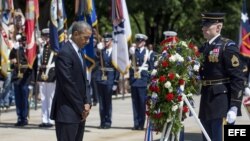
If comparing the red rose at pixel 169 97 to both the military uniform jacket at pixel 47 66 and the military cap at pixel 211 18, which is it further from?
the military uniform jacket at pixel 47 66

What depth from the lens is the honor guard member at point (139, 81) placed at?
13.8 meters

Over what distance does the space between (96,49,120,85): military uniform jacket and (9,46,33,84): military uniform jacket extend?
5.03ft

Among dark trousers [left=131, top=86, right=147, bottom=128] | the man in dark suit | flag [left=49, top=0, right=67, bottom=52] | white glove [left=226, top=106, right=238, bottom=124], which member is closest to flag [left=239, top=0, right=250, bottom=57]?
dark trousers [left=131, top=86, right=147, bottom=128]

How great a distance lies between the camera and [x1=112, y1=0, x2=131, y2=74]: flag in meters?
13.4

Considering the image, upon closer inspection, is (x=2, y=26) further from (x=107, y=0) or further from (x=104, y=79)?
(x=107, y=0)

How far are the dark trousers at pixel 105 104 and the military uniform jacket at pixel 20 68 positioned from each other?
1599 mm

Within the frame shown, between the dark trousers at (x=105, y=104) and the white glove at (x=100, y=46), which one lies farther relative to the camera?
the white glove at (x=100, y=46)

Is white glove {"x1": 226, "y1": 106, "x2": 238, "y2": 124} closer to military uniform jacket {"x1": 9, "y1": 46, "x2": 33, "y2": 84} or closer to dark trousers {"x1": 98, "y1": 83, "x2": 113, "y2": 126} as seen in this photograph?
dark trousers {"x1": 98, "y1": 83, "x2": 113, "y2": 126}

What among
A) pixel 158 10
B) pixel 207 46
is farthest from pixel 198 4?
pixel 207 46

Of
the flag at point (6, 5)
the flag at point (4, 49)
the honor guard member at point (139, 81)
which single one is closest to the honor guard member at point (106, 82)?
the honor guard member at point (139, 81)

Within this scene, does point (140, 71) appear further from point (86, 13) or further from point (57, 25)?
point (57, 25)

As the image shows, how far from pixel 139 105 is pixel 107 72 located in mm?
1113

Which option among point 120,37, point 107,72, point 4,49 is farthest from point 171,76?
point 4,49

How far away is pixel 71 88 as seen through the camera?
291 inches
